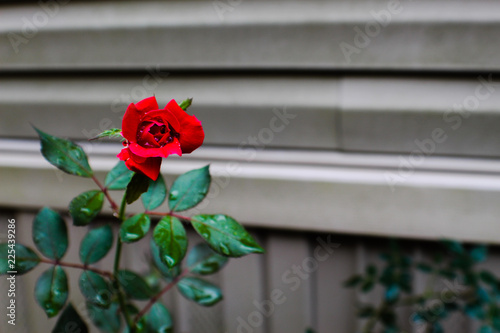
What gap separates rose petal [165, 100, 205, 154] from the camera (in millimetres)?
557

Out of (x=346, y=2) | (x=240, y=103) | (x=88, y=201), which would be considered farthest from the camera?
(x=240, y=103)

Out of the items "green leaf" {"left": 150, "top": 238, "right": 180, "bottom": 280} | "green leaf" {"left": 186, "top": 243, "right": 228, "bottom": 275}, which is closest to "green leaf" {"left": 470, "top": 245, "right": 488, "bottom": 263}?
"green leaf" {"left": 186, "top": 243, "right": 228, "bottom": 275}

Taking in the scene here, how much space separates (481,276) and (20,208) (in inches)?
59.4

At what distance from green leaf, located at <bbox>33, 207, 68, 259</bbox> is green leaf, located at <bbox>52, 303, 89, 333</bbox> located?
112mm

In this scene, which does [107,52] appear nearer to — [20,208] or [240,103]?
[240,103]

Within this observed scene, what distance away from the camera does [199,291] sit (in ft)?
3.04

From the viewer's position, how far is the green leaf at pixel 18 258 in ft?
2.45

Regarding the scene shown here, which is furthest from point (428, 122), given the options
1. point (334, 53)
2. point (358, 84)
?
point (334, 53)

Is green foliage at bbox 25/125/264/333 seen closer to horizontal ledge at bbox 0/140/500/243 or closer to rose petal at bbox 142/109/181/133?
rose petal at bbox 142/109/181/133

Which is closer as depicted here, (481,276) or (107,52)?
(481,276)

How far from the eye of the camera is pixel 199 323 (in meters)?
1.54

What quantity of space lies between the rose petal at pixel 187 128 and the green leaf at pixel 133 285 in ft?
1.25

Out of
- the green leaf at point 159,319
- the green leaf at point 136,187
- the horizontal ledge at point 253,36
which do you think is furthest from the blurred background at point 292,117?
the green leaf at point 136,187

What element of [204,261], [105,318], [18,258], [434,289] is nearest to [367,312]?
[434,289]
